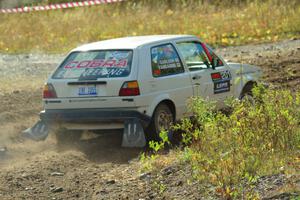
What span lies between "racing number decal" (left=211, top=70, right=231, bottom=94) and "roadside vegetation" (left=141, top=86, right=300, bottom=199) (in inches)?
108

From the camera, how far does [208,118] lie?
9.29 meters

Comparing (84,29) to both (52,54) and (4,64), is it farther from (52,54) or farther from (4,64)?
(4,64)

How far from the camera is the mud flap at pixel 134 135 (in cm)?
1148

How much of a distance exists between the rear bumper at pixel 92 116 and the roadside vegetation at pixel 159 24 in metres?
13.7

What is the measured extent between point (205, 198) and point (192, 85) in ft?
15.3

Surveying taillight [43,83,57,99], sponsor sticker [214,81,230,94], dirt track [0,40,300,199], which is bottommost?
dirt track [0,40,300,199]

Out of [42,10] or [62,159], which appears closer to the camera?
[62,159]

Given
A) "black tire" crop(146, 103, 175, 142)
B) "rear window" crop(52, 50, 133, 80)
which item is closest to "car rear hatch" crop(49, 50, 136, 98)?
"rear window" crop(52, 50, 133, 80)

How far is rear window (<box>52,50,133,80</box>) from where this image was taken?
11758mm

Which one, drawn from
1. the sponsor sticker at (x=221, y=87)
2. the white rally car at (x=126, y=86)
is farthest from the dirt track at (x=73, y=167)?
the sponsor sticker at (x=221, y=87)

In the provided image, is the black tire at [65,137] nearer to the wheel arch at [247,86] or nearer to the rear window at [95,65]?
the rear window at [95,65]

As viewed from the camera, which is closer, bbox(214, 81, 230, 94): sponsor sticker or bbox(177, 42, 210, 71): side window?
bbox(177, 42, 210, 71): side window

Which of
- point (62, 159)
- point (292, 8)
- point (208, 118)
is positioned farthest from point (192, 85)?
point (292, 8)

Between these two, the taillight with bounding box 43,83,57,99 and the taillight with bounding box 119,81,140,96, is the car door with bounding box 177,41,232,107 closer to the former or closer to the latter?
the taillight with bounding box 119,81,140,96
